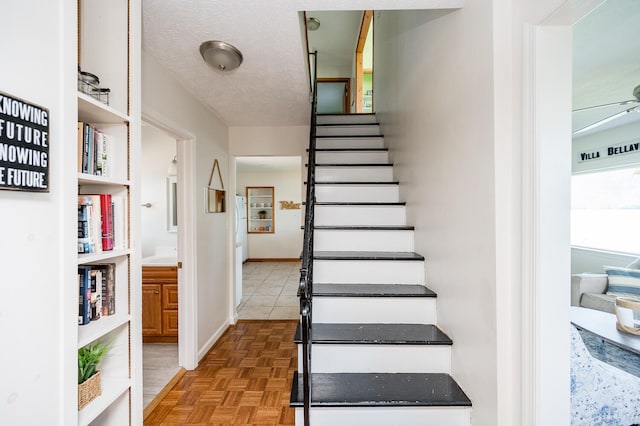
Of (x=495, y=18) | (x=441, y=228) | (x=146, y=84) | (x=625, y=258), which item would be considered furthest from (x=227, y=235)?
(x=625, y=258)

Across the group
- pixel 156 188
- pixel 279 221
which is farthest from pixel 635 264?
pixel 279 221

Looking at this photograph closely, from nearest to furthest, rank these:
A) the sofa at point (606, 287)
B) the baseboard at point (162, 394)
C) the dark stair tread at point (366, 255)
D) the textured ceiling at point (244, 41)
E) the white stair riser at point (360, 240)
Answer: the textured ceiling at point (244, 41)
the dark stair tread at point (366, 255)
the baseboard at point (162, 394)
the white stair riser at point (360, 240)
the sofa at point (606, 287)

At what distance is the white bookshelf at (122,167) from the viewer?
140 cm

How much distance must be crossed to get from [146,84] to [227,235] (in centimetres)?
213

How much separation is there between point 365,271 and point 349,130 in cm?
229

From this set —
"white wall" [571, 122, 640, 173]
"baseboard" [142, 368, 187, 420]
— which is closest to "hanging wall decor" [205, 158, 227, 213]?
"baseboard" [142, 368, 187, 420]

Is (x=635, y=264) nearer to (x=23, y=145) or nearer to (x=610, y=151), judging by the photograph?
(x=610, y=151)

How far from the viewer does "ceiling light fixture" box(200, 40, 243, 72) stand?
1.96 metres

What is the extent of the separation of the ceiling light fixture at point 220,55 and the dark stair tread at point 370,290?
159cm

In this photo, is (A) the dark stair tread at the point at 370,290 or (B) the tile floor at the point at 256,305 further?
(B) the tile floor at the point at 256,305

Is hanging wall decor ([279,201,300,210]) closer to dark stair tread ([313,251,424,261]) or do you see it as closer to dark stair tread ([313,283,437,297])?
dark stair tread ([313,251,424,261])

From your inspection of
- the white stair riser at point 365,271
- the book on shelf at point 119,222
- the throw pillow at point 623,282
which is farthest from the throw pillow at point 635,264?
the book on shelf at point 119,222

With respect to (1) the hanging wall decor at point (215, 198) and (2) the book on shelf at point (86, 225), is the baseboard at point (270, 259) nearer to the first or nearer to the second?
(1) the hanging wall decor at point (215, 198)

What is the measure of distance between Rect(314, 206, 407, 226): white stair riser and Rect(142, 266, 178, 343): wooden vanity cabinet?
176cm
